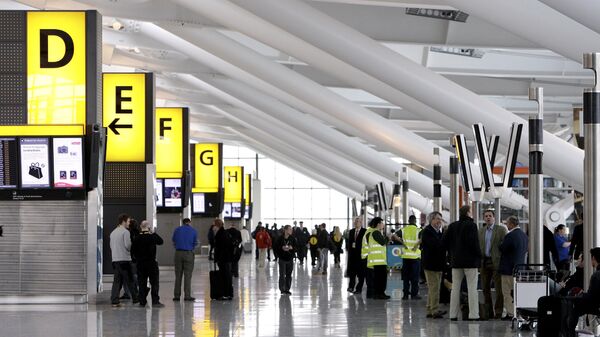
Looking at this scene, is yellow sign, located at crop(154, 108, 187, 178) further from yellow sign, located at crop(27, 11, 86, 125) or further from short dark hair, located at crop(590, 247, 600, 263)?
short dark hair, located at crop(590, 247, 600, 263)

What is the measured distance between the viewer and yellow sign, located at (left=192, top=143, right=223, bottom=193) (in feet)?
150

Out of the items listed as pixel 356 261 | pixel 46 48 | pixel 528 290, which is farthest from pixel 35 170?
pixel 528 290

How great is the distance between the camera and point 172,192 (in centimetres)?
3288

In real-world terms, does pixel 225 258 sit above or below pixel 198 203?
below

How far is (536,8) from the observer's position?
676 inches

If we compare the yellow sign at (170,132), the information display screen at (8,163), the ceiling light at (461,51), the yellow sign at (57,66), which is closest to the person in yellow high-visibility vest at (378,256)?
the yellow sign at (57,66)

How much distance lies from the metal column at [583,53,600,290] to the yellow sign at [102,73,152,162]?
15.0 metres

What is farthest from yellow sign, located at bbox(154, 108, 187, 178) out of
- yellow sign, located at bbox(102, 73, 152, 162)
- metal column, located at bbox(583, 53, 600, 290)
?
metal column, located at bbox(583, 53, 600, 290)

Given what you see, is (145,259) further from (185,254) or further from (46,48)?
(46,48)

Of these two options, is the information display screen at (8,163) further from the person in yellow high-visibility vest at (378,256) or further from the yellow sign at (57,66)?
the person in yellow high-visibility vest at (378,256)

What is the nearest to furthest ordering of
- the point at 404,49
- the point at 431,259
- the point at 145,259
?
the point at 431,259 < the point at 145,259 < the point at 404,49

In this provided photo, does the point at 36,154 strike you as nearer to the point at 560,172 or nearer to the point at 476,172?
the point at 560,172

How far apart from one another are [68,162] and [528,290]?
8402 millimetres

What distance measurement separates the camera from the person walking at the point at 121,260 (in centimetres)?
1906
